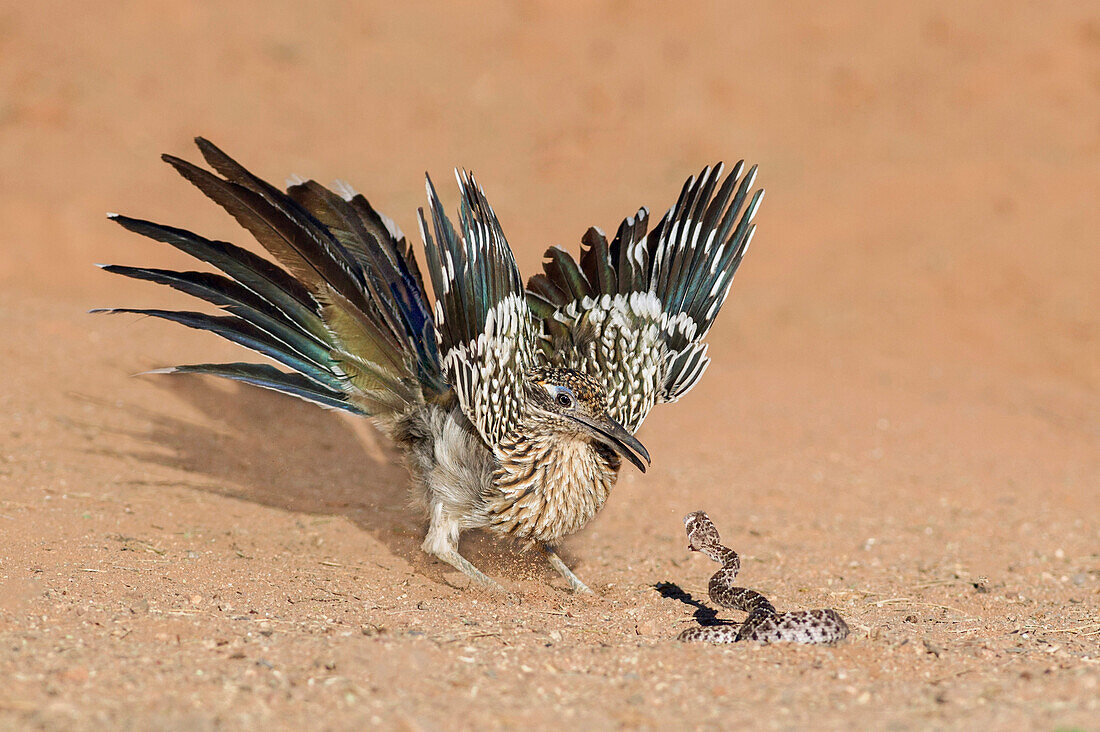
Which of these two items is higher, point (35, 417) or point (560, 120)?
point (560, 120)

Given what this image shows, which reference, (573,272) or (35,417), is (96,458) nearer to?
(35,417)

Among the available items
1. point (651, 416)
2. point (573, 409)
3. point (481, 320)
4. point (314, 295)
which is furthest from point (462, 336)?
point (651, 416)

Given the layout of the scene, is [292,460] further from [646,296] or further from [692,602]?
[692,602]

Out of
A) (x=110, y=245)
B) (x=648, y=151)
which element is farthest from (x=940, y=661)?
(x=648, y=151)

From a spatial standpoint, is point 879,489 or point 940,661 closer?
point 940,661

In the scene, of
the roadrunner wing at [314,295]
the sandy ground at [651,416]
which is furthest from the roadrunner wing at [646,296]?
the sandy ground at [651,416]

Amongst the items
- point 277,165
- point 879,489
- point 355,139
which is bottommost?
point 879,489

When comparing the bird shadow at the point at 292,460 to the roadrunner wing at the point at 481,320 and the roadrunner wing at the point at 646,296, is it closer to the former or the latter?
the roadrunner wing at the point at 481,320
